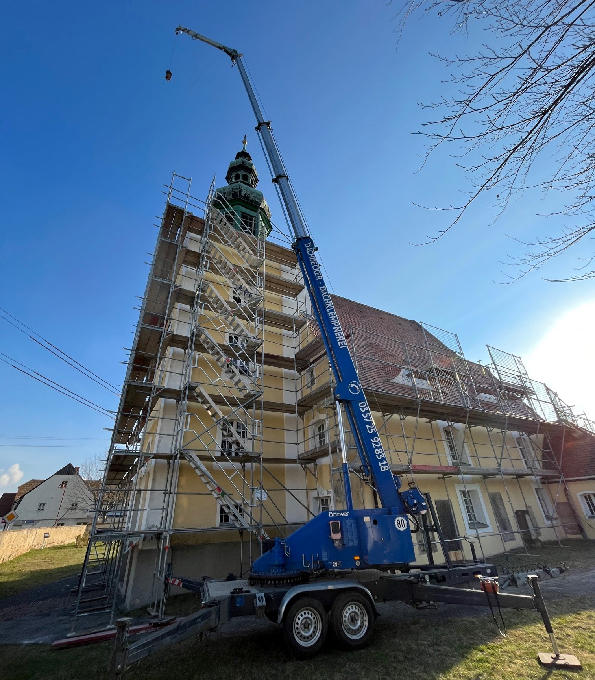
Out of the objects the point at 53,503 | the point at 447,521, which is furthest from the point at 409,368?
the point at 53,503

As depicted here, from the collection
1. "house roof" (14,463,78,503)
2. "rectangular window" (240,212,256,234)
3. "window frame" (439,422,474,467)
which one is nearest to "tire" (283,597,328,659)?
"window frame" (439,422,474,467)

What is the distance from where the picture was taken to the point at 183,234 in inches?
559

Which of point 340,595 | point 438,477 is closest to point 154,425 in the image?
point 340,595

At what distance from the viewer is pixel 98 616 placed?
370 inches

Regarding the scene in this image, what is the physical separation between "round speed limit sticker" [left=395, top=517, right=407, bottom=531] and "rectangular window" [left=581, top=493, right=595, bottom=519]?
1508 cm

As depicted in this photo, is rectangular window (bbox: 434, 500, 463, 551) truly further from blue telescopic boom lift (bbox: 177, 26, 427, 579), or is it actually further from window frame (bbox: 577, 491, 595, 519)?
window frame (bbox: 577, 491, 595, 519)

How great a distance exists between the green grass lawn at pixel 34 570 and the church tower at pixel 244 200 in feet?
58.3

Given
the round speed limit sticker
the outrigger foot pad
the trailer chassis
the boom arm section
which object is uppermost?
the boom arm section

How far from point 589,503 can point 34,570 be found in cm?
2773

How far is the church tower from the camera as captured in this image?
17.7 m

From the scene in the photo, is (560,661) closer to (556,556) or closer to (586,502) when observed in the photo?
(556,556)

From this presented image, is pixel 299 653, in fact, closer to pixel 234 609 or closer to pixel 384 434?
pixel 234 609

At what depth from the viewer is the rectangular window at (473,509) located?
1359 centimetres

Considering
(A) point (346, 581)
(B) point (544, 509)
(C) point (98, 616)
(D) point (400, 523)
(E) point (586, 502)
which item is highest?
(E) point (586, 502)
